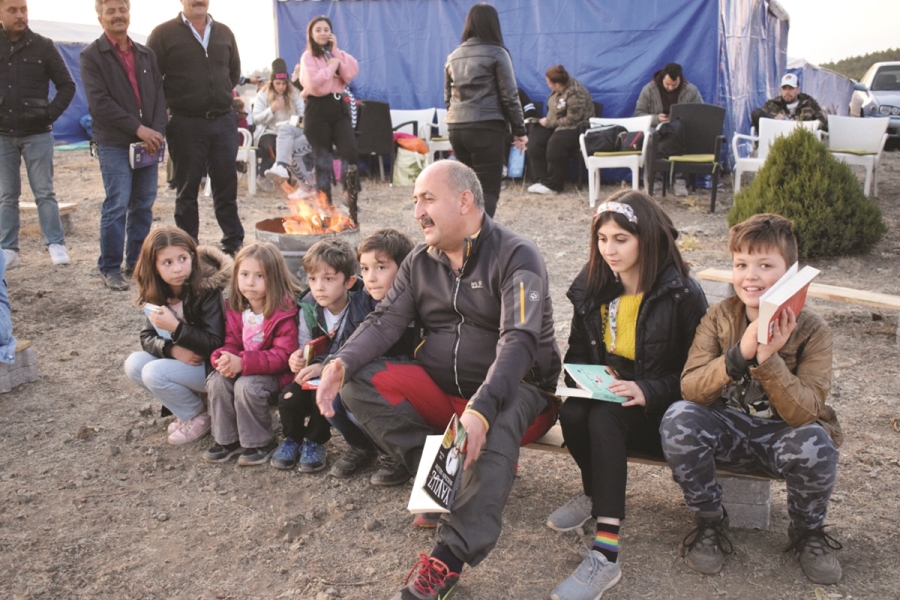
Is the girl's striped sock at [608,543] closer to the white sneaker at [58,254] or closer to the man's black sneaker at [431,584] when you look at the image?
the man's black sneaker at [431,584]

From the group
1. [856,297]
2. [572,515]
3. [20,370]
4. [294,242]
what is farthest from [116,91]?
[856,297]

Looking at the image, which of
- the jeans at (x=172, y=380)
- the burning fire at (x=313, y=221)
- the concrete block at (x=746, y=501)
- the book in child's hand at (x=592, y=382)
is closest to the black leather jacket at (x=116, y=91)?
the burning fire at (x=313, y=221)

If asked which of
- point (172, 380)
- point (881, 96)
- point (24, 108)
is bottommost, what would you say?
point (172, 380)

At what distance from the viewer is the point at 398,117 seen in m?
12.6

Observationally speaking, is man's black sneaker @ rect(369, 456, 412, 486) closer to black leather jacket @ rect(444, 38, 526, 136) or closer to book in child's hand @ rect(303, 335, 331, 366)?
book in child's hand @ rect(303, 335, 331, 366)

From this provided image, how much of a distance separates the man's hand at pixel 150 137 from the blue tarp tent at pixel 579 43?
6.97 meters

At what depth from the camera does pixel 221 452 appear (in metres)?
3.53

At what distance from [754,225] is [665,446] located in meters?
0.78

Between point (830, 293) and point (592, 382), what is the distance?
9.23 feet

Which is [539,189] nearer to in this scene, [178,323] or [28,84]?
[28,84]

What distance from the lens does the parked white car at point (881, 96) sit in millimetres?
17375

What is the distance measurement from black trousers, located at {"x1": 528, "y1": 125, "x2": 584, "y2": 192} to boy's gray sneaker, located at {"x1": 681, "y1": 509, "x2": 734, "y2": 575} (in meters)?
8.64

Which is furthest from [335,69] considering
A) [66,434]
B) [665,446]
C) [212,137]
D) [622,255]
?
[665,446]

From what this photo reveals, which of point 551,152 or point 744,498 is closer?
point 744,498
